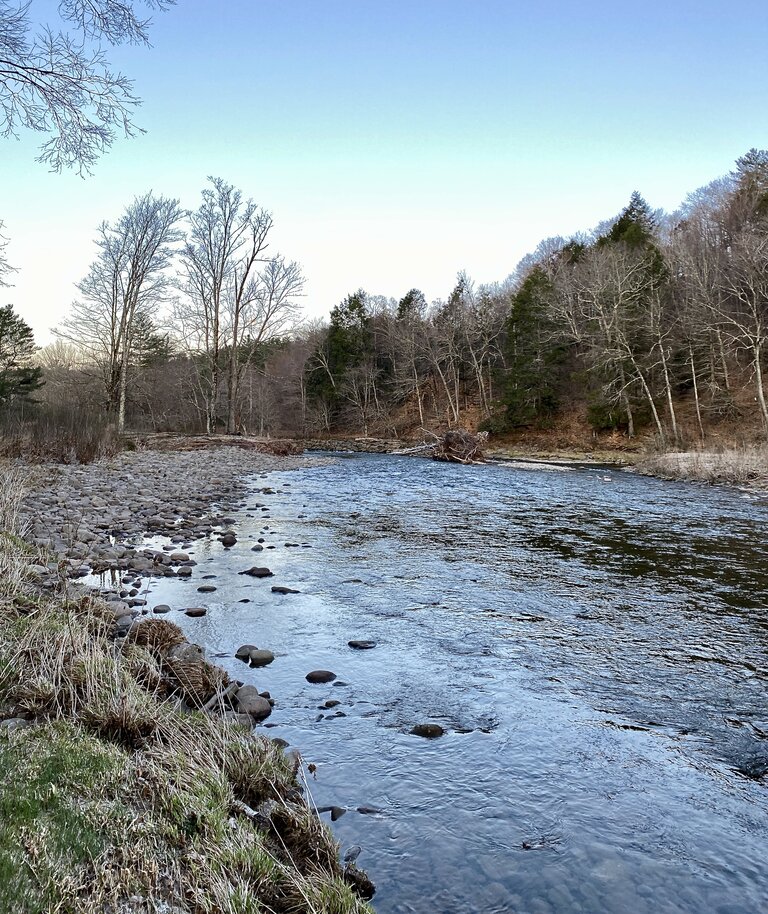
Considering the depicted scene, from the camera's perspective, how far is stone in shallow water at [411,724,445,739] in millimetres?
3828

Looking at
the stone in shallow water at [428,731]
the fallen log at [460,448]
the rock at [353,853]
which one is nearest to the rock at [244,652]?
the stone in shallow water at [428,731]

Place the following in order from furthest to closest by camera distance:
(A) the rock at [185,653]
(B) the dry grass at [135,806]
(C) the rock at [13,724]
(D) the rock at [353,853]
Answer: (A) the rock at [185,653]
(C) the rock at [13,724]
(D) the rock at [353,853]
(B) the dry grass at [135,806]

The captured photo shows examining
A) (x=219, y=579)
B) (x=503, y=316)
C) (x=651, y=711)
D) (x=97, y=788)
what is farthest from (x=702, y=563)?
(x=503, y=316)

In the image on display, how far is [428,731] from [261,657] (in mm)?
1679

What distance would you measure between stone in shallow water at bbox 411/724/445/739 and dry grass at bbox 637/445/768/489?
15599 millimetres

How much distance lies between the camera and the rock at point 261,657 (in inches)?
192

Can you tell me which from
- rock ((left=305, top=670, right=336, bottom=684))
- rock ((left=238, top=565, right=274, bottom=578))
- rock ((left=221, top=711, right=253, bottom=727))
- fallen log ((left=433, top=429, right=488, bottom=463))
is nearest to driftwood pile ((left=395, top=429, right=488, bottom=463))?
fallen log ((left=433, top=429, right=488, bottom=463))

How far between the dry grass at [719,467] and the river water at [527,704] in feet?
28.3

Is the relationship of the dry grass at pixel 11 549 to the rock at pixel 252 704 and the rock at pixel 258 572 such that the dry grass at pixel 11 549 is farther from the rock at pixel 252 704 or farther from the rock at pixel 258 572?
the rock at pixel 258 572

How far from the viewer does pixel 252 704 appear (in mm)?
4027

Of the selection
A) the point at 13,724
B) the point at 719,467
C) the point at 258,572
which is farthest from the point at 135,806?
the point at 719,467

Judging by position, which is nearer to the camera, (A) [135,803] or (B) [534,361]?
(A) [135,803]

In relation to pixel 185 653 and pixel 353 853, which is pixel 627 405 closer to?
pixel 185 653

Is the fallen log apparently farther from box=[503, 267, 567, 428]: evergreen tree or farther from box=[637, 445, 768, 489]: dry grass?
box=[503, 267, 567, 428]: evergreen tree
